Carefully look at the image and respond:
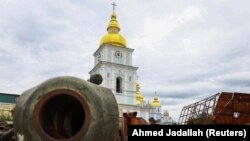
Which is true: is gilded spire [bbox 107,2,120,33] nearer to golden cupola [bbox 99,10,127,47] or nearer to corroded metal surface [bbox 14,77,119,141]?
golden cupola [bbox 99,10,127,47]

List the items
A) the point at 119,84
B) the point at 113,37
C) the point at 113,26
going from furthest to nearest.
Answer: the point at 113,26 → the point at 113,37 → the point at 119,84

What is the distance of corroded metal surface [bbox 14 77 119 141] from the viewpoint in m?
2.86

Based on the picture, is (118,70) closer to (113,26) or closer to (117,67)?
(117,67)

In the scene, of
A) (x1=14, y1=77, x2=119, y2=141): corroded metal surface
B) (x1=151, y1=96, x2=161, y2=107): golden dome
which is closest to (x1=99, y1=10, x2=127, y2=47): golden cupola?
(x1=151, y1=96, x2=161, y2=107): golden dome

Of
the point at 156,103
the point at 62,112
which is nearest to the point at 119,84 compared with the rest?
the point at 156,103

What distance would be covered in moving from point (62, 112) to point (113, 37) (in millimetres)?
64977

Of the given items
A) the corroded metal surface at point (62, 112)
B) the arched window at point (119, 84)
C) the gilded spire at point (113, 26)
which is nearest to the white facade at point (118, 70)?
the arched window at point (119, 84)

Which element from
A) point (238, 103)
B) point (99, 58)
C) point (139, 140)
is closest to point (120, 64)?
point (99, 58)

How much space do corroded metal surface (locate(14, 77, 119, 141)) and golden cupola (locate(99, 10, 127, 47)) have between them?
209ft

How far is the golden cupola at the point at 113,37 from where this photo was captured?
6718 centimetres

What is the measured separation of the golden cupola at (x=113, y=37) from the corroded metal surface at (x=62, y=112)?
6368 cm

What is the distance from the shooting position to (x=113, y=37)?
67.8m

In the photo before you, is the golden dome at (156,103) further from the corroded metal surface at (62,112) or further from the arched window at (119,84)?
the corroded metal surface at (62,112)

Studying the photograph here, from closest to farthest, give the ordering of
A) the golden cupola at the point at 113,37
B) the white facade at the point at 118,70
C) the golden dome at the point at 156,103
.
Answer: the white facade at the point at 118,70 → the golden cupola at the point at 113,37 → the golden dome at the point at 156,103
